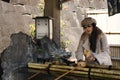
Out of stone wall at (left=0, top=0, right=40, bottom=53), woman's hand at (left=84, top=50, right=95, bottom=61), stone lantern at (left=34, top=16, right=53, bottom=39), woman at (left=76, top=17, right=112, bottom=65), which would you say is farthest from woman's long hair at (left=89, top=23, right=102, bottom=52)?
stone wall at (left=0, top=0, right=40, bottom=53)

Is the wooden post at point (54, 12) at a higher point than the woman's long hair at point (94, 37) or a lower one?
higher

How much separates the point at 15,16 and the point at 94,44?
872cm

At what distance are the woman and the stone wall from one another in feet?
20.0

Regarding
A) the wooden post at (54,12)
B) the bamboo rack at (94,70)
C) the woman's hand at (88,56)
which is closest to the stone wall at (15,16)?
the wooden post at (54,12)

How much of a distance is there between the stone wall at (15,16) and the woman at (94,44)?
6090 millimetres

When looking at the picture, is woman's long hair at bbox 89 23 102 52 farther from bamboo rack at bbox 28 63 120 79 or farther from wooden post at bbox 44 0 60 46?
wooden post at bbox 44 0 60 46

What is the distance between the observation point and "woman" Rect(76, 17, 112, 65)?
7258 millimetres

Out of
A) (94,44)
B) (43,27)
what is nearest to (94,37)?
(94,44)

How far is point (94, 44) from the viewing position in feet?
24.4

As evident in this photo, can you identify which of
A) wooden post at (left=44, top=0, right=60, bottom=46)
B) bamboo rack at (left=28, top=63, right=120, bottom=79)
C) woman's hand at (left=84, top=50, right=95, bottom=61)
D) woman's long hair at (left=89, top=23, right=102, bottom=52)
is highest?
wooden post at (left=44, top=0, right=60, bottom=46)

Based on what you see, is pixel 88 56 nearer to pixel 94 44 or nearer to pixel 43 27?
pixel 94 44

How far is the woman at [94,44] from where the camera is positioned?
7.26 metres

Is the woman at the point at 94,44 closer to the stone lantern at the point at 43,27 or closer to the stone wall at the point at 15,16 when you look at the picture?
the stone lantern at the point at 43,27

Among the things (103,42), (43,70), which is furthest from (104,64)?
(43,70)
